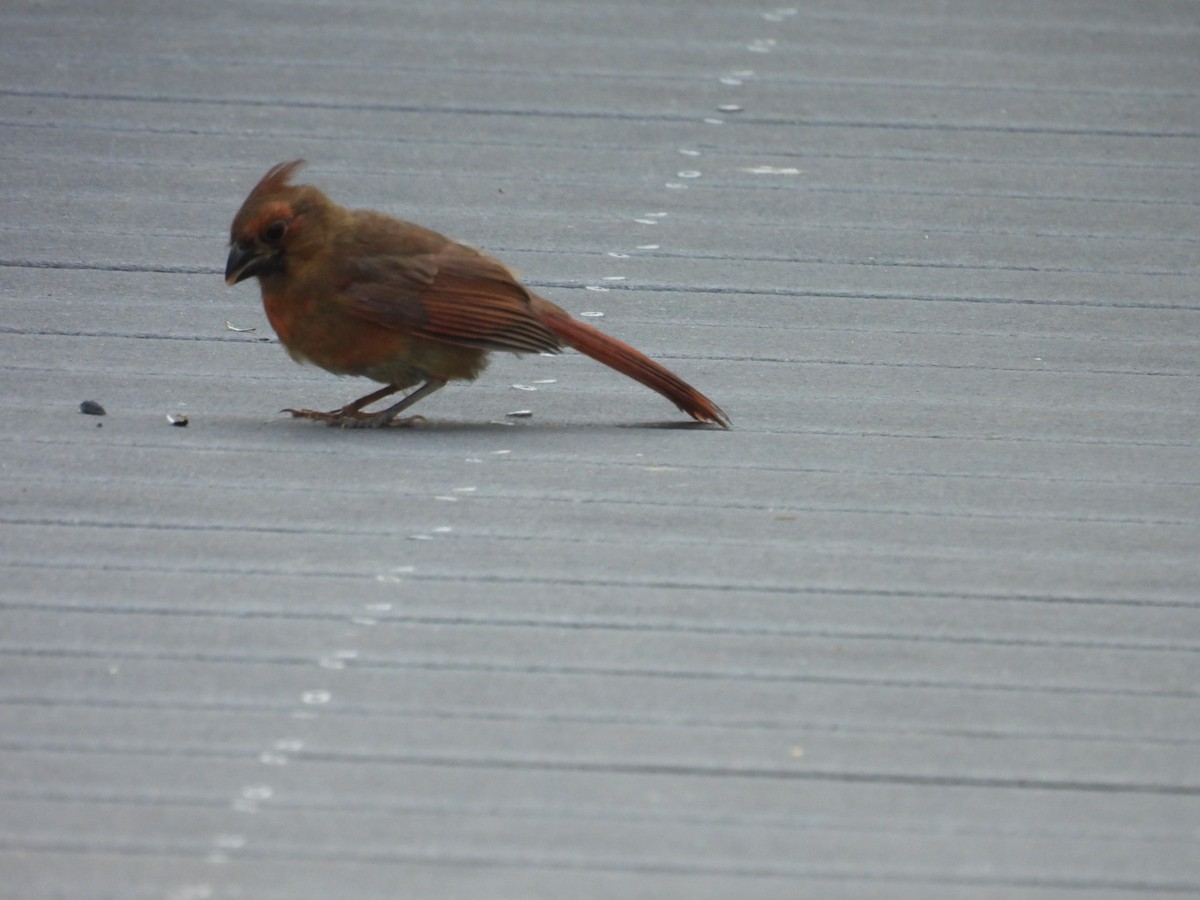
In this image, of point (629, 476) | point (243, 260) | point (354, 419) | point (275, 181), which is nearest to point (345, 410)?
point (354, 419)

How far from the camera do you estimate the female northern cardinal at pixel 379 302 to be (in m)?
3.99

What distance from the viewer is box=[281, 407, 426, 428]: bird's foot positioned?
392cm

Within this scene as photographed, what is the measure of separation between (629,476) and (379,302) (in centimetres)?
84

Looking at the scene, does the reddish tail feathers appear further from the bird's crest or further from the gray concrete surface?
the bird's crest

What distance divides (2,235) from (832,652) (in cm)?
282

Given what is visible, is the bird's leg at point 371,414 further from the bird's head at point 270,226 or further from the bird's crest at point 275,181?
the bird's crest at point 275,181

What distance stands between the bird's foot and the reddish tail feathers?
0.38 m

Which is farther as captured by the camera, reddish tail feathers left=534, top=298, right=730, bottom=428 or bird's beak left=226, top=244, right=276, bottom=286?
bird's beak left=226, top=244, right=276, bottom=286

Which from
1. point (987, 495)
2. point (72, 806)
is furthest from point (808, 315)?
point (72, 806)

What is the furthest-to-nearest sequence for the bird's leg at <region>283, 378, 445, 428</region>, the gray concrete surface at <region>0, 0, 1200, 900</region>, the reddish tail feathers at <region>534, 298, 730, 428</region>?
the bird's leg at <region>283, 378, 445, 428</region>
the reddish tail feathers at <region>534, 298, 730, 428</region>
the gray concrete surface at <region>0, 0, 1200, 900</region>

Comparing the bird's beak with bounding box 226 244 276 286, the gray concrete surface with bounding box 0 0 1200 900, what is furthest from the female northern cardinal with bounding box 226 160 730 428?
the gray concrete surface with bounding box 0 0 1200 900

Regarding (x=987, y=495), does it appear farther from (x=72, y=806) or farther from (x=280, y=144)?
(x=280, y=144)

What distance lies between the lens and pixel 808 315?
14.4 feet

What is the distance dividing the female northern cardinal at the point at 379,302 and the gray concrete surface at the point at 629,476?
142 mm
